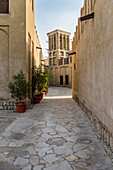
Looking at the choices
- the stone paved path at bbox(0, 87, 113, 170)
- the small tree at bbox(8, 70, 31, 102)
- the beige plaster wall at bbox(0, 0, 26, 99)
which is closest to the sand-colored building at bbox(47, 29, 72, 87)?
the beige plaster wall at bbox(0, 0, 26, 99)

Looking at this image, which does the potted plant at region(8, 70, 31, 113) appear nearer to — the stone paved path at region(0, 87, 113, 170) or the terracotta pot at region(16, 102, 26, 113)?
the terracotta pot at region(16, 102, 26, 113)

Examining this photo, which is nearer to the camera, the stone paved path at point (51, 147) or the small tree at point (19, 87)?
the stone paved path at point (51, 147)

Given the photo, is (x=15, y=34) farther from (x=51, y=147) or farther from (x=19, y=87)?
(x=51, y=147)

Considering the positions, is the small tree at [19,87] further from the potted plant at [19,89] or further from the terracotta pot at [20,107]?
the terracotta pot at [20,107]

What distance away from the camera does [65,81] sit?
1302 inches

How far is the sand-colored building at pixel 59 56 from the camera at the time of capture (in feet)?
109

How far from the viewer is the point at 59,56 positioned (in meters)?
36.6

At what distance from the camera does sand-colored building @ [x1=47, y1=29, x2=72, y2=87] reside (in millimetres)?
33109

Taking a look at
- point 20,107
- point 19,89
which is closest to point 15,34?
point 19,89

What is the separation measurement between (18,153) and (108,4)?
3773mm

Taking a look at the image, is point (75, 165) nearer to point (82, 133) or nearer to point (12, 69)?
point (82, 133)

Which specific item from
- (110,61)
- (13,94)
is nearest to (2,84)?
(13,94)

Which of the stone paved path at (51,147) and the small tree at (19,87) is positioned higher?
the small tree at (19,87)

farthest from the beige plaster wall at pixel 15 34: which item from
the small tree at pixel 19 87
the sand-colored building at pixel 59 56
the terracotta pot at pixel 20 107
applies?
the sand-colored building at pixel 59 56
